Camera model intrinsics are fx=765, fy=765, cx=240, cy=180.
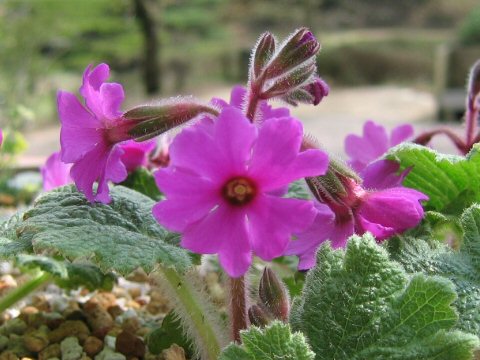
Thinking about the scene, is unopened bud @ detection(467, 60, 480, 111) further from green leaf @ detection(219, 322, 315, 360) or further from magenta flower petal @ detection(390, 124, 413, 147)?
green leaf @ detection(219, 322, 315, 360)

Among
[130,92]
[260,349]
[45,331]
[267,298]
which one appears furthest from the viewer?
[130,92]

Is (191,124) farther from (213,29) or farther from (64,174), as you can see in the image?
(213,29)

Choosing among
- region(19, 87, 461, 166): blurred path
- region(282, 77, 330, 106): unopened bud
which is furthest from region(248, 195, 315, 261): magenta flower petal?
region(19, 87, 461, 166): blurred path

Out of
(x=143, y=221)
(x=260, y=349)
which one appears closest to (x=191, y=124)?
(x=143, y=221)

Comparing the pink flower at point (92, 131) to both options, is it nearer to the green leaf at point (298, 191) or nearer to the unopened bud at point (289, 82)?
the unopened bud at point (289, 82)

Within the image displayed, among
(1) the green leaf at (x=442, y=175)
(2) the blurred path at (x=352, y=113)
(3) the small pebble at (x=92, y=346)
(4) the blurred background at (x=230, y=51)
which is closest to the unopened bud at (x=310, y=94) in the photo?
(1) the green leaf at (x=442, y=175)
